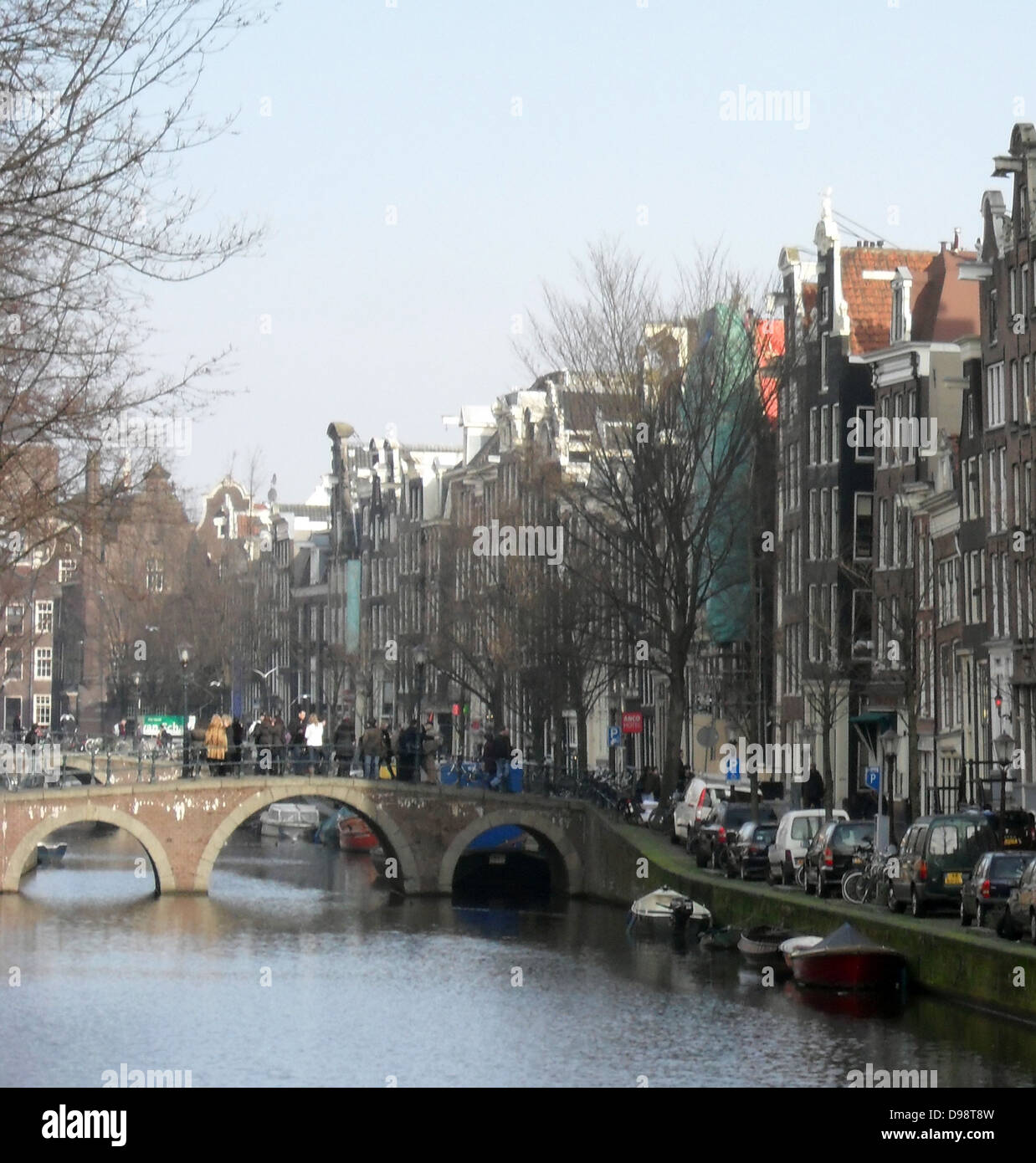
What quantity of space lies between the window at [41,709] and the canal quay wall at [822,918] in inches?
3812

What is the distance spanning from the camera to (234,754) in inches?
2625

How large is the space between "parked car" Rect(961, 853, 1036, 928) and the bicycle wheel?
253 inches

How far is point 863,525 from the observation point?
69000 millimetres

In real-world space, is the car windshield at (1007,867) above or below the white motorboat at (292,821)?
above

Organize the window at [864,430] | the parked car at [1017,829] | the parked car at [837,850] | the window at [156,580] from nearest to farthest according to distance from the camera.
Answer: the parked car at [1017,829], the parked car at [837,850], the window at [864,430], the window at [156,580]

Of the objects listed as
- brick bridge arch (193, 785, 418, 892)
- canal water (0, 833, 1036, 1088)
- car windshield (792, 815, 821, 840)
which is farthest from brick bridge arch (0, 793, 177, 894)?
car windshield (792, 815, 821, 840)

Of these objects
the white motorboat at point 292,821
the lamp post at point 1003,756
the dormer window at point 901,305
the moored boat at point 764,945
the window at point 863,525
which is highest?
the dormer window at point 901,305

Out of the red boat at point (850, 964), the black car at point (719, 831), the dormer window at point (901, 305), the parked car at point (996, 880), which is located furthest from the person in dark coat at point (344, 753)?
the parked car at point (996, 880)

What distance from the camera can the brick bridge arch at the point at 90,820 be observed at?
61.1 meters

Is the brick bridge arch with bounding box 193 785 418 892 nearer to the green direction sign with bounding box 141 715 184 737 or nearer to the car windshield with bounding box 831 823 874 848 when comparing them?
the car windshield with bounding box 831 823 874 848

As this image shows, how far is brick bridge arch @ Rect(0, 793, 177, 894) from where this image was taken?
200 ft

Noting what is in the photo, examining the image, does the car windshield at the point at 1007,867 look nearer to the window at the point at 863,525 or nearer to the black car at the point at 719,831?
the black car at the point at 719,831

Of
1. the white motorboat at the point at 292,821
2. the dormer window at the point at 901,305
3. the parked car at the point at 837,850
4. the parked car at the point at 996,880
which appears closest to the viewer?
the parked car at the point at 996,880

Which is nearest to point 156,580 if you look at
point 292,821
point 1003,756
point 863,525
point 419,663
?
point 292,821
